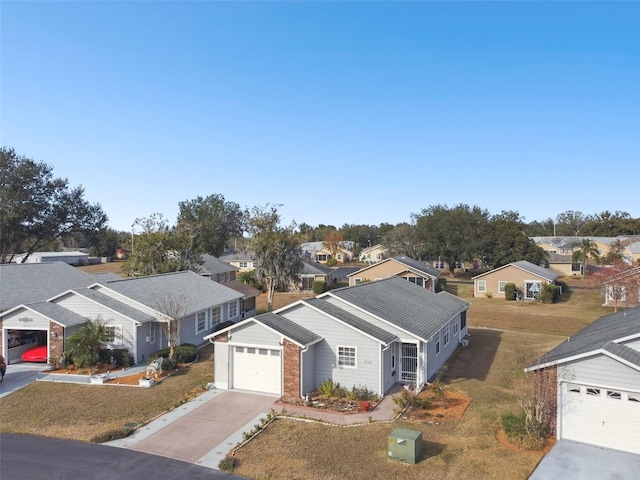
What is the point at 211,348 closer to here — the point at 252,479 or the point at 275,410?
the point at 275,410

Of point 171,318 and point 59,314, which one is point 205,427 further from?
point 59,314

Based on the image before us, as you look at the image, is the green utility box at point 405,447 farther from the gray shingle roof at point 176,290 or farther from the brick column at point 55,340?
the brick column at point 55,340

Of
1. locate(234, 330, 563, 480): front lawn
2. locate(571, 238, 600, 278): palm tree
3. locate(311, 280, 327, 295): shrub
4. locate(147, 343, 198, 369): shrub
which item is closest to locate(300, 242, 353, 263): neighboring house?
locate(311, 280, 327, 295): shrub

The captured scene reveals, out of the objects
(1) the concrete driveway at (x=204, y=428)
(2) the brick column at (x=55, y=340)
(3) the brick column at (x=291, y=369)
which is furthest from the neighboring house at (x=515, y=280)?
(2) the brick column at (x=55, y=340)

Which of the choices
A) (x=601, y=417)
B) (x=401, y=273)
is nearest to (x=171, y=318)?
(x=601, y=417)

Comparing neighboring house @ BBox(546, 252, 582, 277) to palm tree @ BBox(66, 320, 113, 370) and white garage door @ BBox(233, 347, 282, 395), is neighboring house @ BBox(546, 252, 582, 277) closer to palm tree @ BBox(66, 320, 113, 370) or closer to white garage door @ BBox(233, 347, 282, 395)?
white garage door @ BBox(233, 347, 282, 395)

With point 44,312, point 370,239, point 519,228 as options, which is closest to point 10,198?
point 44,312
